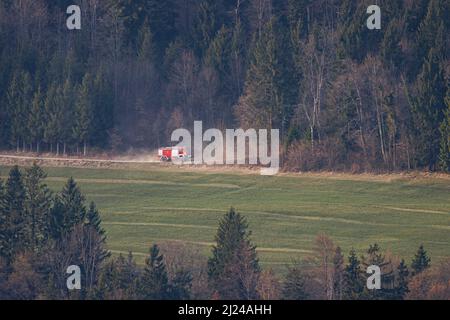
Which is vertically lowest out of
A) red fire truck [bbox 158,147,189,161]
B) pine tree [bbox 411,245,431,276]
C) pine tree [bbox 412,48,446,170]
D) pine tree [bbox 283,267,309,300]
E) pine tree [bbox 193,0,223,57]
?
pine tree [bbox 283,267,309,300]

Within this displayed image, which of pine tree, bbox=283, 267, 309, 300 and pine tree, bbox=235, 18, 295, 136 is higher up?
pine tree, bbox=235, 18, 295, 136

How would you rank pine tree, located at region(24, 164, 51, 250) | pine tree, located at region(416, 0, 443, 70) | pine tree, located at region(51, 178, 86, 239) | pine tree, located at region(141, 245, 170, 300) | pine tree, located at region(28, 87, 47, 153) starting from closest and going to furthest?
1. pine tree, located at region(141, 245, 170, 300)
2. pine tree, located at region(51, 178, 86, 239)
3. pine tree, located at region(24, 164, 51, 250)
4. pine tree, located at region(28, 87, 47, 153)
5. pine tree, located at region(416, 0, 443, 70)

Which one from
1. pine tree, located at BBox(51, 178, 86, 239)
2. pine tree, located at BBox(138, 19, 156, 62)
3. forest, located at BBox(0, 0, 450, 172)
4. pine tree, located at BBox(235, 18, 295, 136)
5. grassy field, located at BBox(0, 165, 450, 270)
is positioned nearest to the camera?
pine tree, located at BBox(51, 178, 86, 239)

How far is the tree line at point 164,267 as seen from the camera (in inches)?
2758

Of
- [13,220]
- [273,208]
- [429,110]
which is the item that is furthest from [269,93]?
[13,220]

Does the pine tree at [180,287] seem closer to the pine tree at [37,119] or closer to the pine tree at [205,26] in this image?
the pine tree at [37,119]

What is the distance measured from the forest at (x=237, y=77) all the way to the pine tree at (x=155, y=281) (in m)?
24.5

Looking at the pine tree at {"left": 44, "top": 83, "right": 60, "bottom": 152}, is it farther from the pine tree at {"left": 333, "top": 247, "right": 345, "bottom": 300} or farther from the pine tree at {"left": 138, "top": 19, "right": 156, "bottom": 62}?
the pine tree at {"left": 333, "top": 247, "right": 345, "bottom": 300}

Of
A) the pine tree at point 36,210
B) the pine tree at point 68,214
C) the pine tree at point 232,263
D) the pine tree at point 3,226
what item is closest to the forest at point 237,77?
the pine tree at point 68,214

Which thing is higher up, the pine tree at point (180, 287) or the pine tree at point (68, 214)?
the pine tree at point (68, 214)

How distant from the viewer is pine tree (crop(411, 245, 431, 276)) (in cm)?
7269

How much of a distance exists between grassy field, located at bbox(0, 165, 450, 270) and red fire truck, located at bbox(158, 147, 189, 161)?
117cm

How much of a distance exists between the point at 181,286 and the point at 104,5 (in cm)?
4914

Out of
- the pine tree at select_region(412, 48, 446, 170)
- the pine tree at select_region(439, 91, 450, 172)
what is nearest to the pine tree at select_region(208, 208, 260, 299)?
the pine tree at select_region(439, 91, 450, 172)
